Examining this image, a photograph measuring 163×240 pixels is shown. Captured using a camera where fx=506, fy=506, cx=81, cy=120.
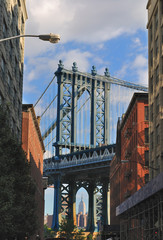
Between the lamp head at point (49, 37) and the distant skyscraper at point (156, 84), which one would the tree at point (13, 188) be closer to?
the lamp head at point (49, 37)

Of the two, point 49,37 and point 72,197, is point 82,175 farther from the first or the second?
point 49,37

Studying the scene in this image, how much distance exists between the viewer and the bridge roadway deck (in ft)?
469

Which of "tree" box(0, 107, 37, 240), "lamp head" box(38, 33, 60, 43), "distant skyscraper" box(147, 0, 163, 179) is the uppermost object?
"distant skyscraper" box(147, 0, 163, 179)

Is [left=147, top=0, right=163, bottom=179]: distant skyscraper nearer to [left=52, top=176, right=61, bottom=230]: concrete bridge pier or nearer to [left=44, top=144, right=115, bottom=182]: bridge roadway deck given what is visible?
[left=44, top=144, right=115, bottom=182]: bridge roadway deck

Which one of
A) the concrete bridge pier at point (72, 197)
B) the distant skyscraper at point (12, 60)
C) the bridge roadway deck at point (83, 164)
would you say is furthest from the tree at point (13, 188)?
the concrete bridge pier at point (72, 197)

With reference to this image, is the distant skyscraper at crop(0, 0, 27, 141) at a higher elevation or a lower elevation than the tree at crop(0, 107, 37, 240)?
higher

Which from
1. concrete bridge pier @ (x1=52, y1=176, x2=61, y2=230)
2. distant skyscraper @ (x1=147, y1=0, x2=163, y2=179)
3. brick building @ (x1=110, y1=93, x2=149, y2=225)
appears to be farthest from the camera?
concrete bridge pier @ (x1=52, y1=176, x2=61, y2=230)

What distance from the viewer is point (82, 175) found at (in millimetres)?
163875

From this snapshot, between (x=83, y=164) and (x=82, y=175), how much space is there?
18.5 meters

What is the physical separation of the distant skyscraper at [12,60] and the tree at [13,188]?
6802 mm

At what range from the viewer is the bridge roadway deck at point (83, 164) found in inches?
5625

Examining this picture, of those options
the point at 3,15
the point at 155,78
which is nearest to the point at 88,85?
the point at 155,78

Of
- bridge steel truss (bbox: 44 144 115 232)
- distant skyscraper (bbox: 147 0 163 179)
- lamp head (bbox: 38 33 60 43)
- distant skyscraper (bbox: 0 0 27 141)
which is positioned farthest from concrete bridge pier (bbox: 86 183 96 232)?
lamp head (bbox: 38 33 60 43)

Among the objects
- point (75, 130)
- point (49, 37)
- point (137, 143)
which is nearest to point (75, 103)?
point (75, 130)
